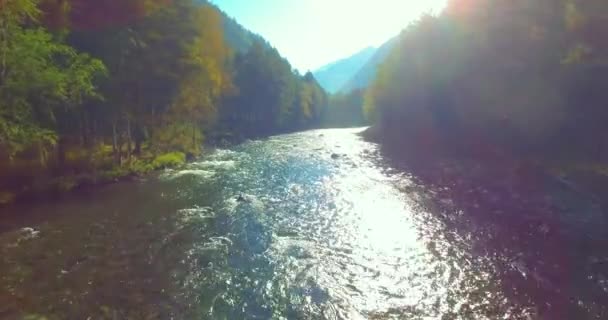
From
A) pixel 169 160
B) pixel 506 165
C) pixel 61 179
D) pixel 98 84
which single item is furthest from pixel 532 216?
pixel 169 160

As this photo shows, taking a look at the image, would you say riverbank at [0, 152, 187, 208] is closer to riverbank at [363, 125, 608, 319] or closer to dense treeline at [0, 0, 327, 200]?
dense treeline at [0, 0, 327, 200]

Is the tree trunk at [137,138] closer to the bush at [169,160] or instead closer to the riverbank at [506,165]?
the bush at [169,160]

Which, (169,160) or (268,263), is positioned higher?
(169,160)

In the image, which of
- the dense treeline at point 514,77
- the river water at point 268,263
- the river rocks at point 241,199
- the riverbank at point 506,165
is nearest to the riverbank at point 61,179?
the river water at point 268,263

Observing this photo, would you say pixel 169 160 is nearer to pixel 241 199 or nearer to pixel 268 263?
pixel 241 199

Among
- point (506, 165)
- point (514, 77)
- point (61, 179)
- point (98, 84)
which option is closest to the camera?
point (61, 179)

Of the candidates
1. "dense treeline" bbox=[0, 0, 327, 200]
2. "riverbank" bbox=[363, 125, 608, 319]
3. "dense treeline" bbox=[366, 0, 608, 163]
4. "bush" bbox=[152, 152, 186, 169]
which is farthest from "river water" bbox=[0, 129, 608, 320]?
"dense treeline" bbox=[366, 0, 608, 163]
